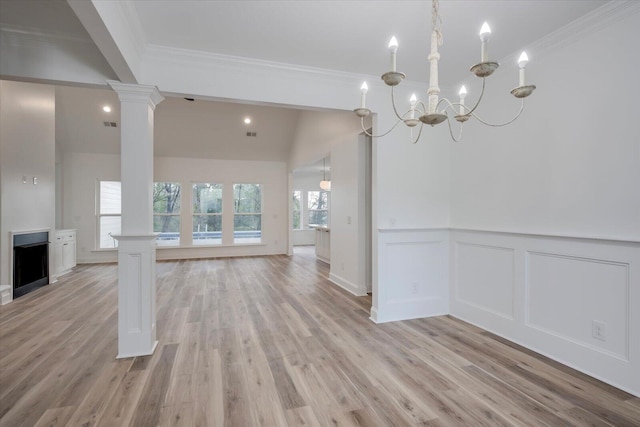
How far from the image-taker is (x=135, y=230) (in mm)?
2488

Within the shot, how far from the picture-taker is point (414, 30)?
237cm

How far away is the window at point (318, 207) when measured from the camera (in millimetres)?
10727

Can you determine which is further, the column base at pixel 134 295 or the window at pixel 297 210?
the window at pixel 297 210

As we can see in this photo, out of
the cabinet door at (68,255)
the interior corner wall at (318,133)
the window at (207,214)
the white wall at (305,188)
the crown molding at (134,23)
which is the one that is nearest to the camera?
the crown molding at (134,23)

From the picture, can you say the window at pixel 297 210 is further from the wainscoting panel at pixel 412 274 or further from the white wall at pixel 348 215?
the wainscoting panel at pixel 412 274

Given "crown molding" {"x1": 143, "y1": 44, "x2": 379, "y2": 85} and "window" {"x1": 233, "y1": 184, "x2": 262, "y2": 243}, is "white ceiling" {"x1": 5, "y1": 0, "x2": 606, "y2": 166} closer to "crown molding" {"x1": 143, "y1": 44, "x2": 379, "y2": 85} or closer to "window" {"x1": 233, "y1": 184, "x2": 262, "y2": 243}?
"crown molding" {"x1": 143, "y1": 44, "x2": 379, "y2": 85}

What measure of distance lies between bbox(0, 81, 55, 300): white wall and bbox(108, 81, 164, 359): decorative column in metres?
3.08

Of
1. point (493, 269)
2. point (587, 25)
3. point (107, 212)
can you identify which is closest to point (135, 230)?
point (493, 269)

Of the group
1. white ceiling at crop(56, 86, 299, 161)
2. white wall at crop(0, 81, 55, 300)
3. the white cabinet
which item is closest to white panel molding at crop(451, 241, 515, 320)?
white ceiling at crop(56, 86, 299, 161)

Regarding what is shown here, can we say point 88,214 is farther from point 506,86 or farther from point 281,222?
point 506,86

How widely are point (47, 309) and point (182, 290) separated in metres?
1.57

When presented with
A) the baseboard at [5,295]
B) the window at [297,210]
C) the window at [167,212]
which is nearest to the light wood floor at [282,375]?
the baseboard at [5,295]

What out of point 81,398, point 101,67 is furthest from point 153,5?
point 81,398

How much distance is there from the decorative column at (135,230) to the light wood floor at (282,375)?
241 millimetres
